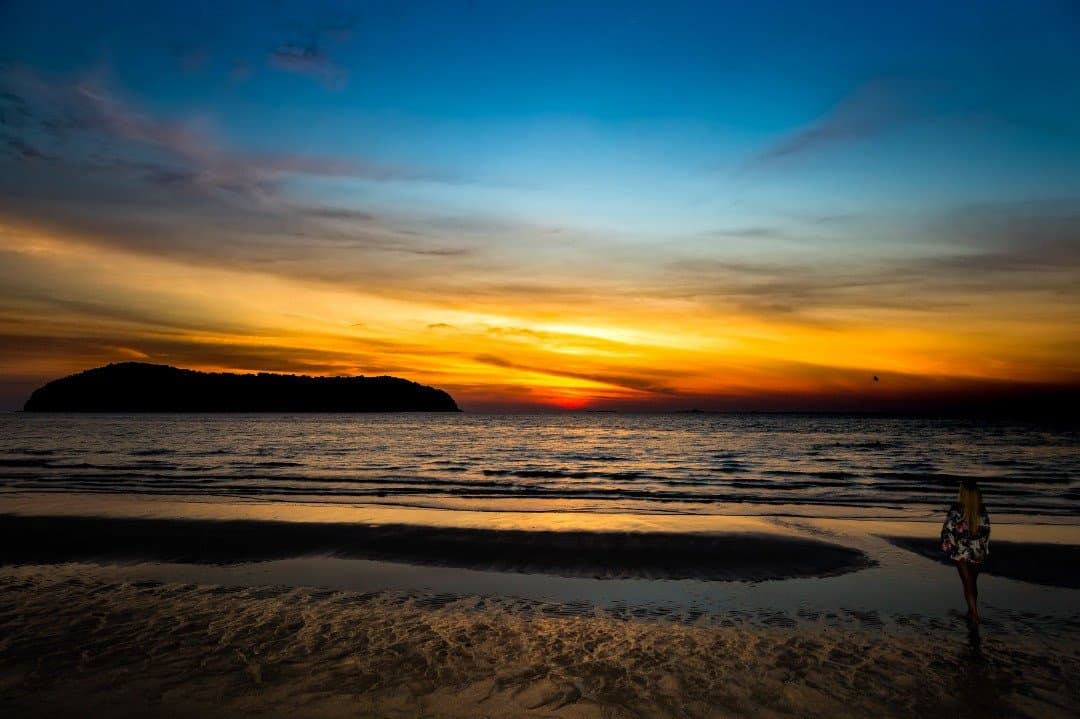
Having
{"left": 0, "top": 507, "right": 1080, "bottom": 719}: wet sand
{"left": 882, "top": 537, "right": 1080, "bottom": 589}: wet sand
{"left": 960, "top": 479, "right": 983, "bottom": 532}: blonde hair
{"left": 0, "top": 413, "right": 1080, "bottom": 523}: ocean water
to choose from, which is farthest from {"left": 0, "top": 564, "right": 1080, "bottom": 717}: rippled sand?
{"left": 0, "top": 413, "right": 1080, "bottom": 523}: ocean water

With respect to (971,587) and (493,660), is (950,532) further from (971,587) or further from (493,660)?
(493,660)

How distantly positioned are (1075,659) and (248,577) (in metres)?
14.1

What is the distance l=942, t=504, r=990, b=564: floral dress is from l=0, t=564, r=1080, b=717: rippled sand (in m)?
1.15

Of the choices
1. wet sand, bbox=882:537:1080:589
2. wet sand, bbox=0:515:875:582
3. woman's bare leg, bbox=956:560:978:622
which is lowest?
wet sand, bbox=0:515:875:582

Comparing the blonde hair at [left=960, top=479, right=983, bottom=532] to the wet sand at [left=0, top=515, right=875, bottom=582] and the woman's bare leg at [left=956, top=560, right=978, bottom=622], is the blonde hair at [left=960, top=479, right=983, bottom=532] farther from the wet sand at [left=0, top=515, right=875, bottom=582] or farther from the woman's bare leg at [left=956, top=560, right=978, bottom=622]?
the wet sand at [left=0, top=515, right=875, bottom=582]

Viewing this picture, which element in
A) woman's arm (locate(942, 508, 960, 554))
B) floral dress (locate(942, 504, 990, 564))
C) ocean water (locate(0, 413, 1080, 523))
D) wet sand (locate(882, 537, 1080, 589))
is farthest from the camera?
ocean water (locate(0, 413, 1080, 523))

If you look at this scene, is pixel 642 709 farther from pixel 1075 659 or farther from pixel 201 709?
pixel 1075 659

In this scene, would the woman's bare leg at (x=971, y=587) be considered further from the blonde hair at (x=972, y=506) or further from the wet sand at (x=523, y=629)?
the blonde hair at (x=972, y=506)

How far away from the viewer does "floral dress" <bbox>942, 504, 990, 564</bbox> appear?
10336mm

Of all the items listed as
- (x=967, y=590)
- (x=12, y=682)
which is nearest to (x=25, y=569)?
(x=12, y=682)

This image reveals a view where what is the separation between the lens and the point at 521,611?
11156 millimetres

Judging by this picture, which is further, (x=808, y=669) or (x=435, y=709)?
(x=808, y=669)

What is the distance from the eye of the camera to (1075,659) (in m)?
9.03

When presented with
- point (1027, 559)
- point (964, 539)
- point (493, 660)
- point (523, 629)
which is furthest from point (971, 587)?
point (493, 660)
